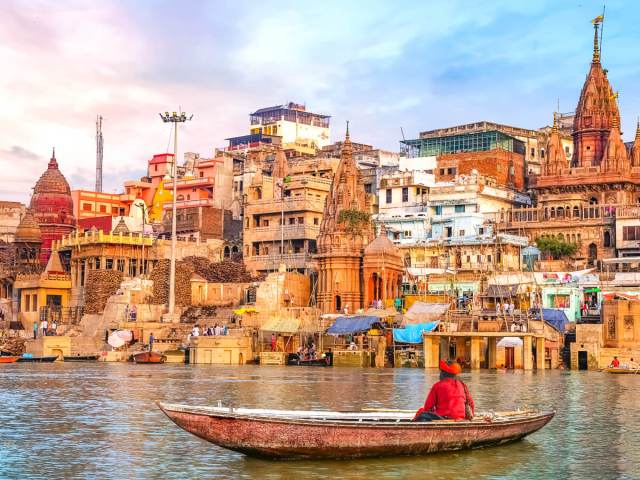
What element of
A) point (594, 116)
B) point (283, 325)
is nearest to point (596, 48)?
point (594, 116)

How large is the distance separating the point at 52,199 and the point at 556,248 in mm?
38802

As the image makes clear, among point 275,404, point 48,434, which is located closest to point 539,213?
point 275,404

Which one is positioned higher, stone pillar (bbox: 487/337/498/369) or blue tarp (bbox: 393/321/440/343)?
blue tarp (bbox: 393/321/440/343)

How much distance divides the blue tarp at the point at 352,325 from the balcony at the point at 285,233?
52.0ft

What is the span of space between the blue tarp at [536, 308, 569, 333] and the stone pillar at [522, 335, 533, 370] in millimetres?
3752

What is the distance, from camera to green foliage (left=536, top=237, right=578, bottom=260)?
229 feet

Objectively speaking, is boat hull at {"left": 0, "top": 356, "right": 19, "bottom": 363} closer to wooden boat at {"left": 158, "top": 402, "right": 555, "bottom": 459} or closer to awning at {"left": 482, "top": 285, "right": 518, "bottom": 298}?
awning at {"left": 482, "top": 285, "right": 518, "bottom": 298}

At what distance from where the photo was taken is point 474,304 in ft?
201

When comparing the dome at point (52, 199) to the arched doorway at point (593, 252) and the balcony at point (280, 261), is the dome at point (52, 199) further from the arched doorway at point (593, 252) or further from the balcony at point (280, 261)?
the arched doorway at point (593, 252)

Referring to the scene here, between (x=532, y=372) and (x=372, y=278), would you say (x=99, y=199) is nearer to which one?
(x=372, y=278)

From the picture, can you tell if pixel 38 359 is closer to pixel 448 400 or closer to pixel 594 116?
pixel 594 116

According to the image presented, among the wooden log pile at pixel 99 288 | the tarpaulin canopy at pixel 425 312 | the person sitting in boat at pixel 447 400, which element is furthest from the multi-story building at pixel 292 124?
the person sitting in boat at pixel 447 400

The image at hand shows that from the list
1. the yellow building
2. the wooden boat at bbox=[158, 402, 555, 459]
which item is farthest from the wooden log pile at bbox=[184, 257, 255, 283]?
the wooden boat at bbox=[158, 402, 555, 459]

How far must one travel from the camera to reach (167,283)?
7225cm
